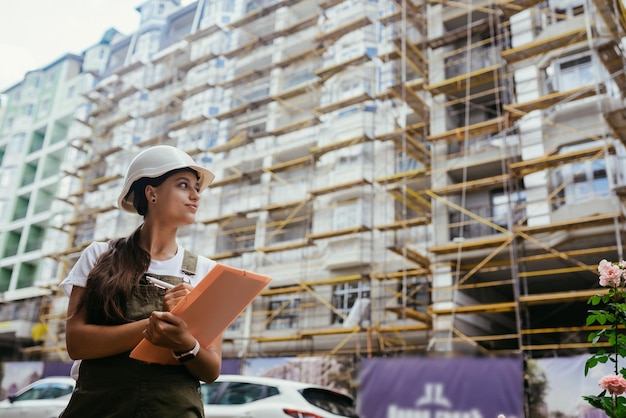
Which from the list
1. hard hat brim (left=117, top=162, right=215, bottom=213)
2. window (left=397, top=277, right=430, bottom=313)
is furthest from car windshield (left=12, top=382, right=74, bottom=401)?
window (left=397, top=277, right=430, bottom=313)

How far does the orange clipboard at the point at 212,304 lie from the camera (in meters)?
1.52

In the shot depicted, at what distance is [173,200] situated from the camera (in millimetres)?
1859

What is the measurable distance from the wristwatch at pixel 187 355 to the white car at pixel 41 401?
614 centimetres

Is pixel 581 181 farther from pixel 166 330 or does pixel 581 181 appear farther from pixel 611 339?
pixel 166 330

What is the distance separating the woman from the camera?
1.56m

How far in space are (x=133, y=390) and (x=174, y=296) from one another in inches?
10.5

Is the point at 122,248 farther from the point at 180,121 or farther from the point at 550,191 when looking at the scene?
the point at 180,121

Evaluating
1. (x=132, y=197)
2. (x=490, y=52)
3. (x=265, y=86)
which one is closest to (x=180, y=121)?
(x=265, y=86)

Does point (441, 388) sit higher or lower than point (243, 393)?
higher

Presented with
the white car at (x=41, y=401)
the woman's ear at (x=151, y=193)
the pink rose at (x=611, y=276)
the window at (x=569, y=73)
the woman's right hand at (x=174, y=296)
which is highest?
the window at (x=569, y=73)

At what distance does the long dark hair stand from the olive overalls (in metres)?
0.04

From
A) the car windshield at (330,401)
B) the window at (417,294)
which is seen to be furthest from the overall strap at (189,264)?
the window at (417,294)

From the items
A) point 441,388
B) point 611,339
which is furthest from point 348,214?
point 611,339

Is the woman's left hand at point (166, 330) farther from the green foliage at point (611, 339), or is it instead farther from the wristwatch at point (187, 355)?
the green foliage at point (611, 339)
